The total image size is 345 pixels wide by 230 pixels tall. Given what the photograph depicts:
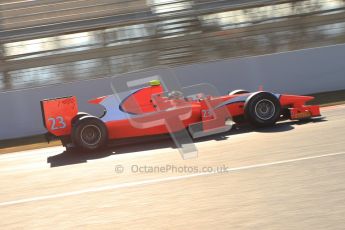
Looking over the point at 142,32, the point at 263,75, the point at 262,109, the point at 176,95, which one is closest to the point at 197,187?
the point at 176,95

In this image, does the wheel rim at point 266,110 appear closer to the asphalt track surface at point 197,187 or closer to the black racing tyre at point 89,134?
the asphalt track surface at point 197,187

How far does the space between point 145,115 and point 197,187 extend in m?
3.93

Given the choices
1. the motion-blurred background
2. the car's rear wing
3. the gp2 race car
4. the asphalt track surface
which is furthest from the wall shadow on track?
the motion-blurred background

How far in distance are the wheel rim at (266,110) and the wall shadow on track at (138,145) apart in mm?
239

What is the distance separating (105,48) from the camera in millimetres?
17656

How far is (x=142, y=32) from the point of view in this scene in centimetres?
1798

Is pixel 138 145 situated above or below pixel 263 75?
below

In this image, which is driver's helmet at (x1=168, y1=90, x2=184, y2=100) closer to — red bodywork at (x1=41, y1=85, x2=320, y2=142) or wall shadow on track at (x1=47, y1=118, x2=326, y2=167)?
red bodywork at (x1=41, y1=85, x2=320, y2=142)

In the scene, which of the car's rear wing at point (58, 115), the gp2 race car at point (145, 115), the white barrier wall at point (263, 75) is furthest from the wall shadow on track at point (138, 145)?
the white barrier wall at point (263, 75)

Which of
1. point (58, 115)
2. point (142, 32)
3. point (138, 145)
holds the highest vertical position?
point (142, 32)

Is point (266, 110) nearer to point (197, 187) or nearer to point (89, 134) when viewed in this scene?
point (89, 134)

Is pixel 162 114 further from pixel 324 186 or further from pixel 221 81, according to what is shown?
pixel 221 81

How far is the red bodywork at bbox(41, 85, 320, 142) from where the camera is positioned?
380 inches

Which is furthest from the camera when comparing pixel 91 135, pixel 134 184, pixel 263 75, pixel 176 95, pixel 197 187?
pixel 263 75
